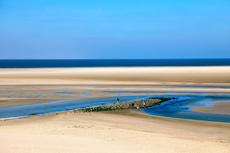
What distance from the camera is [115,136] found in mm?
15695

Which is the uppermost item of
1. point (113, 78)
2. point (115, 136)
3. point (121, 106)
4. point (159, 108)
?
point (113, 78)

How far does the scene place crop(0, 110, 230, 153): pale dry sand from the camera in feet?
43.6

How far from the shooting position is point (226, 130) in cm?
1872

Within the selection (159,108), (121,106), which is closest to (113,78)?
(121,106)

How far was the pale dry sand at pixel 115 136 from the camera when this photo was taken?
13.3m

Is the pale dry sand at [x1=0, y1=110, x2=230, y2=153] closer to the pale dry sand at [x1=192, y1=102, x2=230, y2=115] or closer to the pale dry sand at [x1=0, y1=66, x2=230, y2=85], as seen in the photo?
the pale dry sand at [x1=192, y1=102, x2=230, y2=115]

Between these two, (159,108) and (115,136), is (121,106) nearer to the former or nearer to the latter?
(159,108)

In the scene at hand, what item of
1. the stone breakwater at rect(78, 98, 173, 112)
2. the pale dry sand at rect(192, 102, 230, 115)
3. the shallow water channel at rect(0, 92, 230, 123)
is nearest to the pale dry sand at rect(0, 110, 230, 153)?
the shallow water channel at rect(0, 92, 230, 123)

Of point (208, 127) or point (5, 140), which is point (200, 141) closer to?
point (208, 127)

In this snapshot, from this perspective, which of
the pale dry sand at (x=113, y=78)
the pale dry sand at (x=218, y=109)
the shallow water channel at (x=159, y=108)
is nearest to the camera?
the shallow water channel at (x=159, y=108)

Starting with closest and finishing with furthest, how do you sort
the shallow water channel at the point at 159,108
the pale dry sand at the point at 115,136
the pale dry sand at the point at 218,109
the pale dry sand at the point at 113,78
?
the pale dry sand at the point at 115,136 < the shallow water channel at the point at 159,108 < the pale dry sand at the point at 218,109 < the pale dry sand at the point at 113,78

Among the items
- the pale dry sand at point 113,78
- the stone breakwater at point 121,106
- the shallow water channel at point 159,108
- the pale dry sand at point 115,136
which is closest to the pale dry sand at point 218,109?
the shallow water channel at point 159,108

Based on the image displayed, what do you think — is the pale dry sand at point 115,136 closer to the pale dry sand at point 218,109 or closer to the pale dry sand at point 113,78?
the pale dry sand at point 218,109

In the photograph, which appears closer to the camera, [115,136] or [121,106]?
[115,136]
